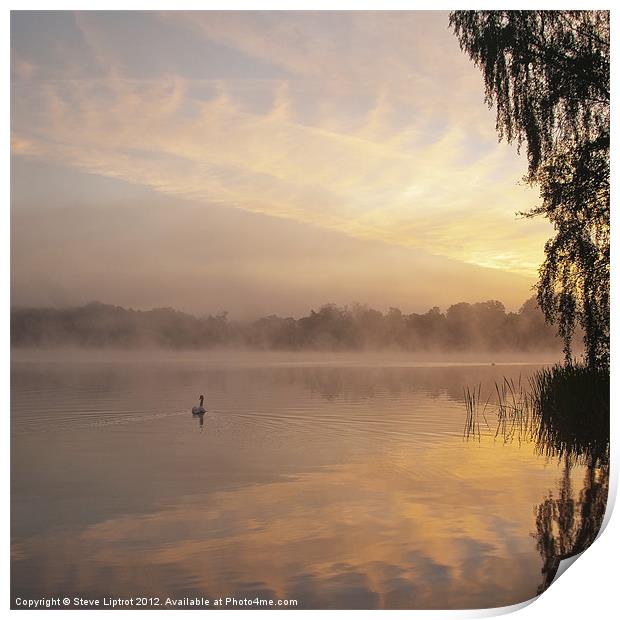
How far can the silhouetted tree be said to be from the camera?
4.51 metres

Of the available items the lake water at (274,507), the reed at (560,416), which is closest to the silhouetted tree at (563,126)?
the reed at (560,416)

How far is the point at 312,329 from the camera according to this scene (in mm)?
6348

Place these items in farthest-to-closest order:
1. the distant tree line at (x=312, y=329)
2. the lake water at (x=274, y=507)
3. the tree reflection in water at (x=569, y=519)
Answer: the distant tree line at (x=312, y=329) → the tree reflection in water at (x=569, y=519) → the lake water at (x=274, y=507)

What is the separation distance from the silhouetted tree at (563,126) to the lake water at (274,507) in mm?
1038

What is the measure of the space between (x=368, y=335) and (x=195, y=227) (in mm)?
2074

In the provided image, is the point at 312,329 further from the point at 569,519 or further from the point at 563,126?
the point at 569,519

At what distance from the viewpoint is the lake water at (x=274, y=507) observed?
129 inches

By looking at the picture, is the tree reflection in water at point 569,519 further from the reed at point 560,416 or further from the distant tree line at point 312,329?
the distant tree line at point 312,329

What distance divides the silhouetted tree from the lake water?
1.04 metres

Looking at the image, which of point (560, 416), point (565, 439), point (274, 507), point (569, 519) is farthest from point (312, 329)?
point (569, 519)

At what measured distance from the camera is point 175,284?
4.92 meters

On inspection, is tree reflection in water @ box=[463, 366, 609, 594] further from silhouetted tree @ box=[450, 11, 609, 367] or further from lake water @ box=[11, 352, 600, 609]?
silhouetted tree @ box=[450, 11, 609, 367]
